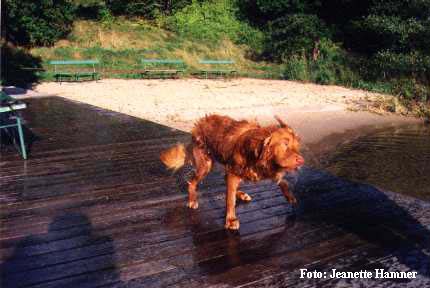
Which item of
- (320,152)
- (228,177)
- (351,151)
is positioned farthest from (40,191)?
(351,151)

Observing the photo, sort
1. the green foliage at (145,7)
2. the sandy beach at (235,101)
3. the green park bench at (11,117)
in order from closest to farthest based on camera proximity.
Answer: the green park bench at (11,117) < the sandy beach at (235,101) < the green foliage at (145,7)

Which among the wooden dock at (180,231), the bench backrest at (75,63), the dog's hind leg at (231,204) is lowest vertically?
the wooden dock at (180,231)

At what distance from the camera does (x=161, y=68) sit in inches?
983

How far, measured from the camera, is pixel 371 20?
76.6ft

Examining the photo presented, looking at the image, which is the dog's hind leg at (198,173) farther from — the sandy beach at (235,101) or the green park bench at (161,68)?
the green park bench at (161,68)

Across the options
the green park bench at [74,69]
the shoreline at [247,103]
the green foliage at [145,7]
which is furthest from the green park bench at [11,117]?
the green foliage at [145,7]

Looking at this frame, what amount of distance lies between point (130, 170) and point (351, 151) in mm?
6681

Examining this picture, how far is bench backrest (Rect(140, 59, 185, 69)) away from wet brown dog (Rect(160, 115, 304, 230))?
18986mm

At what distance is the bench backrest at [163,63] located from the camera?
23562 mm

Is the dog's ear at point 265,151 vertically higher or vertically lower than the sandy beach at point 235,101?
higher

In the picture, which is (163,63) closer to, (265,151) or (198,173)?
(198,173)

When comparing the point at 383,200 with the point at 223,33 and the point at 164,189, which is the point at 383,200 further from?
the point at 223,33

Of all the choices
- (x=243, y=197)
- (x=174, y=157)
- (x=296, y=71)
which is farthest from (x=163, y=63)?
(x=243, y=197)

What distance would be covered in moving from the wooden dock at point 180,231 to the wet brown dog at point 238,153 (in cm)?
32
